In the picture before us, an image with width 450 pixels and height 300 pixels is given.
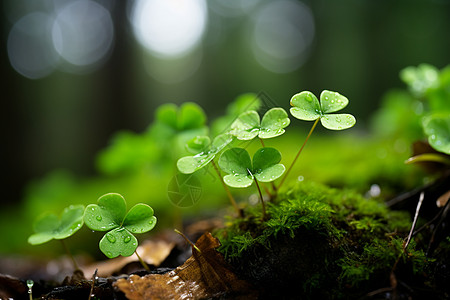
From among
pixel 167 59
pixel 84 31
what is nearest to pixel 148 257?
pixel 84 31

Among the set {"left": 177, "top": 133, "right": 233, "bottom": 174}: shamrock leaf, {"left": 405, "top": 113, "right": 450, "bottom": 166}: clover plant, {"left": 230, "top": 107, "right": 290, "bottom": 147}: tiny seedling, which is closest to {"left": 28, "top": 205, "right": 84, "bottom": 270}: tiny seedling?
{"left": 177, "top": 133, "right": 233, "bottom": 174}: shamrock leaf

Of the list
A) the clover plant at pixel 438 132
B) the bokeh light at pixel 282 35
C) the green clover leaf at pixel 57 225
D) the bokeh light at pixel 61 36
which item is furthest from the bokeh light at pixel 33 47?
the clover plant at pixel 438 132

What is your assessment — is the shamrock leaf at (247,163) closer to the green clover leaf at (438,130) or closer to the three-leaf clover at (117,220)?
the three-leaf clover at (117,220)

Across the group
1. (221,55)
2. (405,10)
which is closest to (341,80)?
(405,10)

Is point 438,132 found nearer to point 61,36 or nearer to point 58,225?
point 58,225

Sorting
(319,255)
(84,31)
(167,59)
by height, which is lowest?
(319,255)
